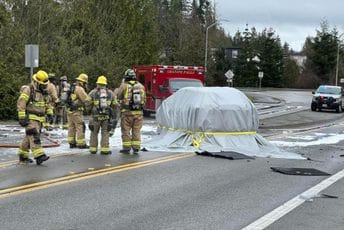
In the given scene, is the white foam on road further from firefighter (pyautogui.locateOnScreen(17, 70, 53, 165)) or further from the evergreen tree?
the evergreen tree

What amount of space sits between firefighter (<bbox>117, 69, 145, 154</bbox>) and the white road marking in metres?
4.48

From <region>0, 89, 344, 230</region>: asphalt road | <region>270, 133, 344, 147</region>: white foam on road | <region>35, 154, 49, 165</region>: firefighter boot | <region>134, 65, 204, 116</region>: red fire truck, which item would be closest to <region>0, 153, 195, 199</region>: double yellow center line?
<region>0, 89, 344, 230</region>: asphalt road

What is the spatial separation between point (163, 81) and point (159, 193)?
17.8 meters

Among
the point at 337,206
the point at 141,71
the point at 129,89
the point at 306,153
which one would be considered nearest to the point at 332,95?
the point at 141,71

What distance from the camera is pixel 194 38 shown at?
6500 cm

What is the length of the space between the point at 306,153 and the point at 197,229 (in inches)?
313

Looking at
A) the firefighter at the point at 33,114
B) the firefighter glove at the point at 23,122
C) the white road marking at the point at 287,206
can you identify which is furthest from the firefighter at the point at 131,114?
the white road marking at the point at 287,206

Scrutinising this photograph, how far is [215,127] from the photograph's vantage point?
1358 centimetres

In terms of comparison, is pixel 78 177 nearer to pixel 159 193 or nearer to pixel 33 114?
pixel 159 193

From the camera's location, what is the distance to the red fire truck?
25.5 meters

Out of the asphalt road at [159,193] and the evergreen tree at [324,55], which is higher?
the evergreen tree at [324,55]

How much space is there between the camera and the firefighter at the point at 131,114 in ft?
42.0

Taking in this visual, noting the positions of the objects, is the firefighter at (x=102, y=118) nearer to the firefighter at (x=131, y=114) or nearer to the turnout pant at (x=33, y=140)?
the firefighter at (x=131, y=114)

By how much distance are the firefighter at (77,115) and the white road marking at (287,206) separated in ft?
19.4
